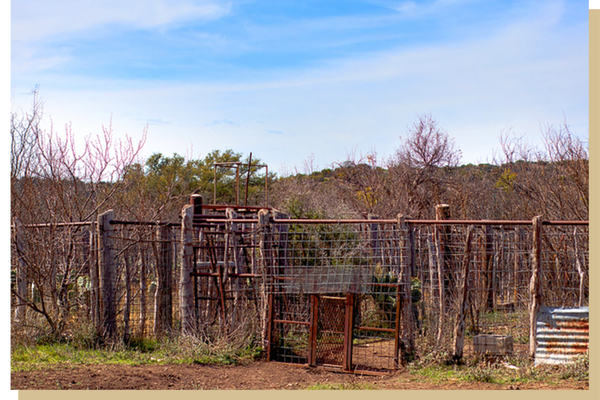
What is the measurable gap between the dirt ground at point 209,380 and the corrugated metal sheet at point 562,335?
706 millimetres

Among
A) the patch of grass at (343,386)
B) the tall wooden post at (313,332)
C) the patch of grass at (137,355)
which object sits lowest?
the patch of grass at (343,386)

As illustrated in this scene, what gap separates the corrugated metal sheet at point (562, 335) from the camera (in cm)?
737

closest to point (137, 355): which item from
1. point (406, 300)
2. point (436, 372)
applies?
point (406, 300)

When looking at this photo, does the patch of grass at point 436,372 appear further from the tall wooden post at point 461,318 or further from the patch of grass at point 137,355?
the patch of grass at point 137,355

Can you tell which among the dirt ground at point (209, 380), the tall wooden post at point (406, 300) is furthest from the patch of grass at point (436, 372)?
the tall wooden post at point (406, 300)

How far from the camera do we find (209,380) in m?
6.87

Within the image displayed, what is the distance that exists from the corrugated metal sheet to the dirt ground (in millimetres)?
706

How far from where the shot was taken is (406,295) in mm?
7777

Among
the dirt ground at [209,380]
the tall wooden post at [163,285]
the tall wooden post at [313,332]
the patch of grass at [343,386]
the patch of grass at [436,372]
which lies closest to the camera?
the dirt ground at [209,380]

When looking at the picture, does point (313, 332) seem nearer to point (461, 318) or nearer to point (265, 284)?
point (265, 284)

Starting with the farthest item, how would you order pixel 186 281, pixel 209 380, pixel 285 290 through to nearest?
pixel 285 290 → pixel 186 281 → pixel 209 380

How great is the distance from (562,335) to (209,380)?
4884 millimetres

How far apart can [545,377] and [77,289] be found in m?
7.89

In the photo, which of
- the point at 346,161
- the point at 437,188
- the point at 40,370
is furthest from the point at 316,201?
the point at 40,370
